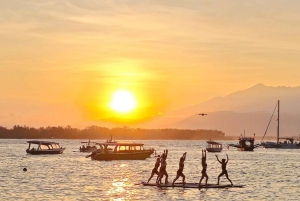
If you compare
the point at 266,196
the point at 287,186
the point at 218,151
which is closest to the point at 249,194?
the point at 266,196

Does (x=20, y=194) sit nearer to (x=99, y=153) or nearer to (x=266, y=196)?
(x=266, y=196)

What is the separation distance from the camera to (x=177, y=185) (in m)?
52.3

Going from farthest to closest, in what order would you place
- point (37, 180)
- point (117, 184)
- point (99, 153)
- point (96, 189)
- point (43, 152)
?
point (43, 152) < point (99, 153) < point (37, 180) < point (117, 184) < point (96, 189)

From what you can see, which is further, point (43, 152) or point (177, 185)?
point (43, 152)

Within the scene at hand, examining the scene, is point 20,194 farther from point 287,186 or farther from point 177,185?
point 287,186

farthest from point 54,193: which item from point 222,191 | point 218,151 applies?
point 218,151

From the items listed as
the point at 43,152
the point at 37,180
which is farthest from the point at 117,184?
the point at 43,152

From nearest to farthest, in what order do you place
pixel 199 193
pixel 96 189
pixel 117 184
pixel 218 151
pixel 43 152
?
1. pixel 199 193
2. pixel 96 189
3. pixel 117 184
4. pixel 43 152
5. pixel 218 151

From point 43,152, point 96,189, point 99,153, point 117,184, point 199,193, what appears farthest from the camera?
point 43,152

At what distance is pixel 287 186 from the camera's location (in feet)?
197

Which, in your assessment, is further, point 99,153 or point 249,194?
point 99,153

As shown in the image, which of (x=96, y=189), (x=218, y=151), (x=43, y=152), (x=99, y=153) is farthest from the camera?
(x=218, y=151)

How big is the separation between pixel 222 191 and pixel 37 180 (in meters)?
22.3

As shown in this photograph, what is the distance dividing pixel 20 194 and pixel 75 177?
1819 cm
